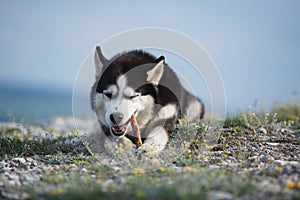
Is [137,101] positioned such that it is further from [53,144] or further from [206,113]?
[206,113]

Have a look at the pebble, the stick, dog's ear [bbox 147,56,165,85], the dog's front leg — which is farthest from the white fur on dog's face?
the pebble

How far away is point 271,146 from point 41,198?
3.72 meters

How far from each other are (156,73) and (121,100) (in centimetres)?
78

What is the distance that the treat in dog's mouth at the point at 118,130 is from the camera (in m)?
5.52

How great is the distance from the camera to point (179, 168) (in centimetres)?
432

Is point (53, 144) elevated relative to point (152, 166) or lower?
elevated

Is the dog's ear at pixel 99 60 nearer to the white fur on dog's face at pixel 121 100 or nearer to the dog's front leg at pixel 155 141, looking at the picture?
the white fur on dog's face at pixel 121 100

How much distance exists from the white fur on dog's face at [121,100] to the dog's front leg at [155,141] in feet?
1.53

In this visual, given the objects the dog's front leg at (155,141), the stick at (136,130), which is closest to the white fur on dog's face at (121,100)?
the stick at (136,130)

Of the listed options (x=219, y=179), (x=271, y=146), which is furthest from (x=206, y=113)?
(x=219, y=179)

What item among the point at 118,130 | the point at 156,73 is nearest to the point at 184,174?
the point at 118,130

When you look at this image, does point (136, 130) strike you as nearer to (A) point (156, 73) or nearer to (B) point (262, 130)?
(A) point (156, 73)

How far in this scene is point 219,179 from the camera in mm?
3459

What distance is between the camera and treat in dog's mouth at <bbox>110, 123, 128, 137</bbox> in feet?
18.1
